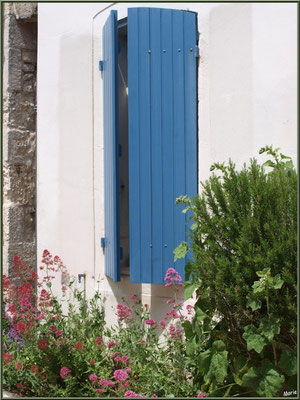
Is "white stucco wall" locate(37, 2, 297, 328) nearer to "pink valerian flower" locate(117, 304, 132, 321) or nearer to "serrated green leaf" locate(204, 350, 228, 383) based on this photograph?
"pink valerian flower" locate(117, 304, 132, 321)

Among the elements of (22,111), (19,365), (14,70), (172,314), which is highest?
(14,70)

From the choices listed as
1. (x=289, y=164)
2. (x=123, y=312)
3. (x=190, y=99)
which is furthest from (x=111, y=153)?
(x=289, y=164)

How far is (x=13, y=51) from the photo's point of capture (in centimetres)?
580

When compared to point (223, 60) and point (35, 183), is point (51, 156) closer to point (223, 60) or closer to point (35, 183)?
point (35, 183)

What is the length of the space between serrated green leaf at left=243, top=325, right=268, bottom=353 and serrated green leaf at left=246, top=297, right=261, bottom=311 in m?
0.14

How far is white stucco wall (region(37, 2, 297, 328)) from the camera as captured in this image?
3912 mm

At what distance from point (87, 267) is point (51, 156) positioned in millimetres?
1207

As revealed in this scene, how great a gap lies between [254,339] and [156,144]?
181 cm

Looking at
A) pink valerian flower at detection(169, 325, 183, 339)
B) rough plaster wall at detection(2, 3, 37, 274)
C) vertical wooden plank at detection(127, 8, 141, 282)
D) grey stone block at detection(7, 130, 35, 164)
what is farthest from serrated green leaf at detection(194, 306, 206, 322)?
grey stone block at detection(7, 130, 35, 164)

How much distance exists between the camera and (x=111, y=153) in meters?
4.49

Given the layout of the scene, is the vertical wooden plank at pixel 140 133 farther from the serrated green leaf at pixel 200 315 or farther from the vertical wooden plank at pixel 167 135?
the serrated green leaf at pixel 200 315

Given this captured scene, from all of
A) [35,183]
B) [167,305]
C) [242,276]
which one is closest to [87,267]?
[167,305]

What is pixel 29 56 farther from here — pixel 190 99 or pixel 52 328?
pixel 52 328

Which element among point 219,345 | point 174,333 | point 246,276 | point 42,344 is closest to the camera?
point 246,276
